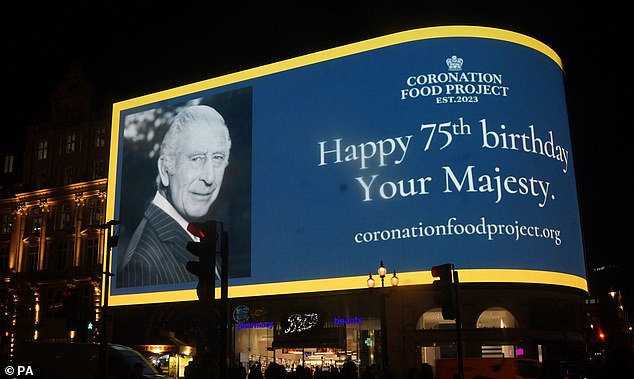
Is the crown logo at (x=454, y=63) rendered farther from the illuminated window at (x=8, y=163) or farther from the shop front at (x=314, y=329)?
the illuminated window at (x=8, y=163)

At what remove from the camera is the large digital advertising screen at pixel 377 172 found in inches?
1380

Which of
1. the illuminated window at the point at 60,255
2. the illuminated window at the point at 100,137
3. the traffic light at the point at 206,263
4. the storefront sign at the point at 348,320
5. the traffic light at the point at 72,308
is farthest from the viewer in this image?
the illuminated window at the point at 100,137

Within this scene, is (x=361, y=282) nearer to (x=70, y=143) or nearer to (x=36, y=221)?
(x=70, y=143)

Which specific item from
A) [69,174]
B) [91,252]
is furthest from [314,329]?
[69,174]

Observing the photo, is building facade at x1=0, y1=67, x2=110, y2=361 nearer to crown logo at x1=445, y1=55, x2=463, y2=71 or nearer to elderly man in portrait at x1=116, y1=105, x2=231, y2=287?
elderly man in portrait at x1=116, y1=105, x2=231, y2=287

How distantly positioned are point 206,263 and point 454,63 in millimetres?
28821

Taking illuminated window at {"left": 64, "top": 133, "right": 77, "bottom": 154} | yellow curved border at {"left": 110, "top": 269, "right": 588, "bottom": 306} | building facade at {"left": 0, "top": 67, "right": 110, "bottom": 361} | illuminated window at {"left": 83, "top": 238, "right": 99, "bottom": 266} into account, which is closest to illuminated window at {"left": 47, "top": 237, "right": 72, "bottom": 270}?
building facade at {"left": 0, "top": 67, "right": 110, "bottom": 361}

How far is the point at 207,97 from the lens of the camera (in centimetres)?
4262

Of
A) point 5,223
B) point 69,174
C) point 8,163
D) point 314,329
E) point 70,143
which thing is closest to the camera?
point 314,329

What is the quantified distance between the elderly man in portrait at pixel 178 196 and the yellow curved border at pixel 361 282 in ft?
3.31

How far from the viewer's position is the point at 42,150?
59750 millimetres

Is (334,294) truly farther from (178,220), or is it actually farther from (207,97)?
(207,97)

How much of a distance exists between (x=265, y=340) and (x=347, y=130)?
Result: 1325cm

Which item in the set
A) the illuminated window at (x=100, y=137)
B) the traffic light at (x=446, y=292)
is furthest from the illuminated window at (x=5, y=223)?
the traffic light at (x=446, y=292)
